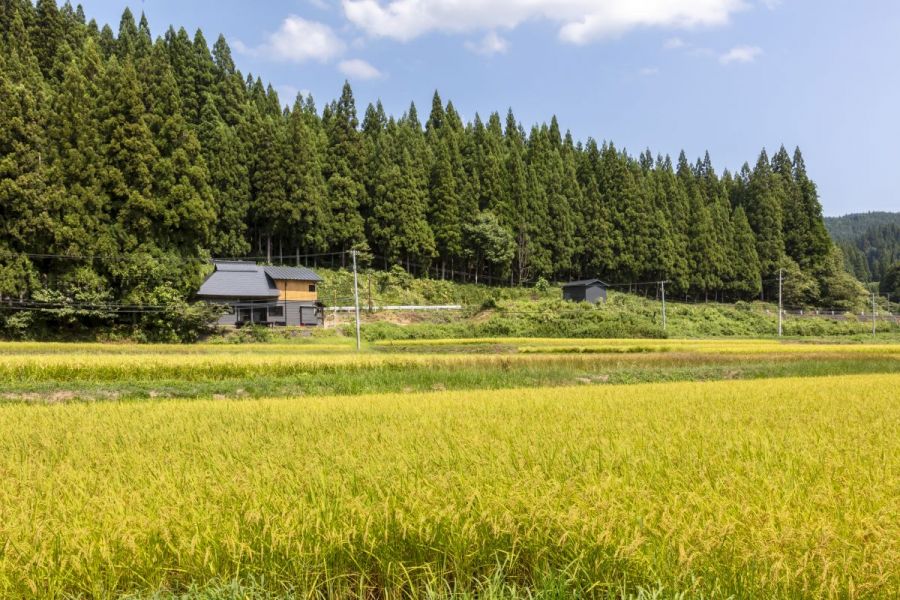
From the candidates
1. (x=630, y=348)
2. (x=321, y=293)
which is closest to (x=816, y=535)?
(x=630, y=348)

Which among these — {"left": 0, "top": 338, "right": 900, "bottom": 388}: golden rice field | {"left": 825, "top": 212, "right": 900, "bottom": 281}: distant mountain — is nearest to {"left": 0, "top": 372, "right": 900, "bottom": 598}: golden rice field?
{"left": 0, "top": 338, "right": 900, "bottom": 388}: golden rice field

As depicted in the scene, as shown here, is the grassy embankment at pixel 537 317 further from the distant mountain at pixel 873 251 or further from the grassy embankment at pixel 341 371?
the distant mountain at pixel 873 251

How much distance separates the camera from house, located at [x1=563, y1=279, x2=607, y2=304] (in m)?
46.1

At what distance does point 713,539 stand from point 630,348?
24489mm

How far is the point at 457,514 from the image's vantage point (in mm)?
2748

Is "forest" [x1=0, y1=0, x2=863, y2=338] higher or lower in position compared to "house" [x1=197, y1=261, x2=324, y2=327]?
higher

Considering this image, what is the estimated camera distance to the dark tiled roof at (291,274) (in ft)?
120

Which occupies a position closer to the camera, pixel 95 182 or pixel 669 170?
pixel 95 182

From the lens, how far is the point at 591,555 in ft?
8.48

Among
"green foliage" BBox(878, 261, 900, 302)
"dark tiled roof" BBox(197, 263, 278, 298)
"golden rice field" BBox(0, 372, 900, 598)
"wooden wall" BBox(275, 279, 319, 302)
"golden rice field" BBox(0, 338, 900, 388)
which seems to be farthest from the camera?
"green foliage" BBox(878, 261, 900, 302)

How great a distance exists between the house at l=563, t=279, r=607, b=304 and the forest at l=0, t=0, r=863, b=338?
6781 millimetres

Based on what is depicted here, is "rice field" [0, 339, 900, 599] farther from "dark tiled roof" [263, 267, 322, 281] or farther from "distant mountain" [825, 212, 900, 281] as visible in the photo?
"distant mountain" [825, 212, 900, 281]

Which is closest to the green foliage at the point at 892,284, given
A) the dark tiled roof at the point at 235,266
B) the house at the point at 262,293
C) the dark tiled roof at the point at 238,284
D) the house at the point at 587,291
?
the house at the point at 587,291

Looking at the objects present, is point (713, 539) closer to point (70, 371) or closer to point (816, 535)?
point (816, 535)
